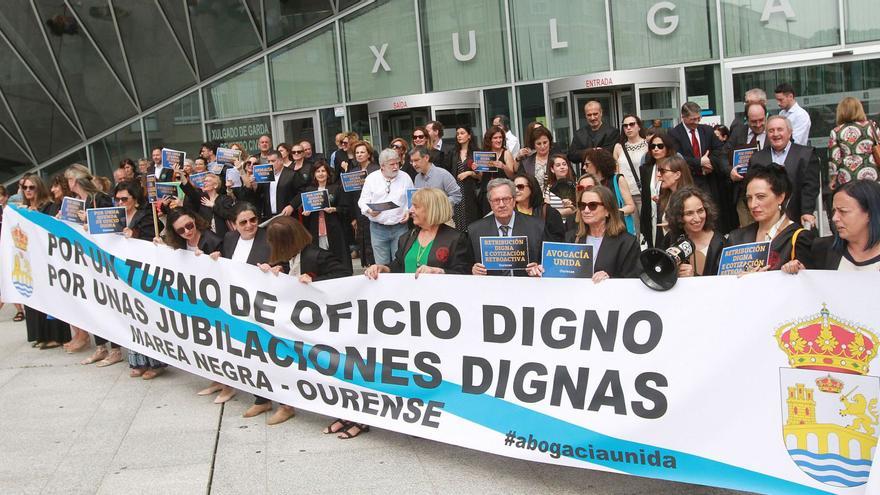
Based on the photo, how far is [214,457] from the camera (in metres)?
5.73

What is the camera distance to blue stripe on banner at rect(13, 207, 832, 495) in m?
4.19

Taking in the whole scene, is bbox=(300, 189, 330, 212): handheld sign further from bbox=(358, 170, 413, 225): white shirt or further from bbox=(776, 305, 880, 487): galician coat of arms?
bbox=(776, 305, 880, 487): galician coat of arms

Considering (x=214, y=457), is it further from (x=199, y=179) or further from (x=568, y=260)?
(x=199, y=179)

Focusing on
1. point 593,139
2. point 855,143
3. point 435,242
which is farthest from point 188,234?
point 855,143

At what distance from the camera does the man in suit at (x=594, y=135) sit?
9641 millimetres

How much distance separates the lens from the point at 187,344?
6875 mm

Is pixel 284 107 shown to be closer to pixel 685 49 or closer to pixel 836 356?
pixel 685 49

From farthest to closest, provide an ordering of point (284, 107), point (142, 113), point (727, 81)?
1. point (142, 113)
2. point (284, 107)
3. point (727, 81)

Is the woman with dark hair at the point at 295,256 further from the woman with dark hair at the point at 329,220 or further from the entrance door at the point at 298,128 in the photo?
the entrance door at the point at 298,128

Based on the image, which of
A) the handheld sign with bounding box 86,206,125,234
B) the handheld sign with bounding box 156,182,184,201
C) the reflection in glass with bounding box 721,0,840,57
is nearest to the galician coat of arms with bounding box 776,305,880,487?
the handheld sign with bounding box 86,206,125,234

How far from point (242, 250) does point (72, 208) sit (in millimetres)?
2573

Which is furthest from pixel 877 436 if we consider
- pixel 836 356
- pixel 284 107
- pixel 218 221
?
pixel 284 107

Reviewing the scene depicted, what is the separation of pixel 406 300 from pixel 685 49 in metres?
10.3

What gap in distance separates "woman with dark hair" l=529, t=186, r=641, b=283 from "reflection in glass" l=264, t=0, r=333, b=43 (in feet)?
43.4
